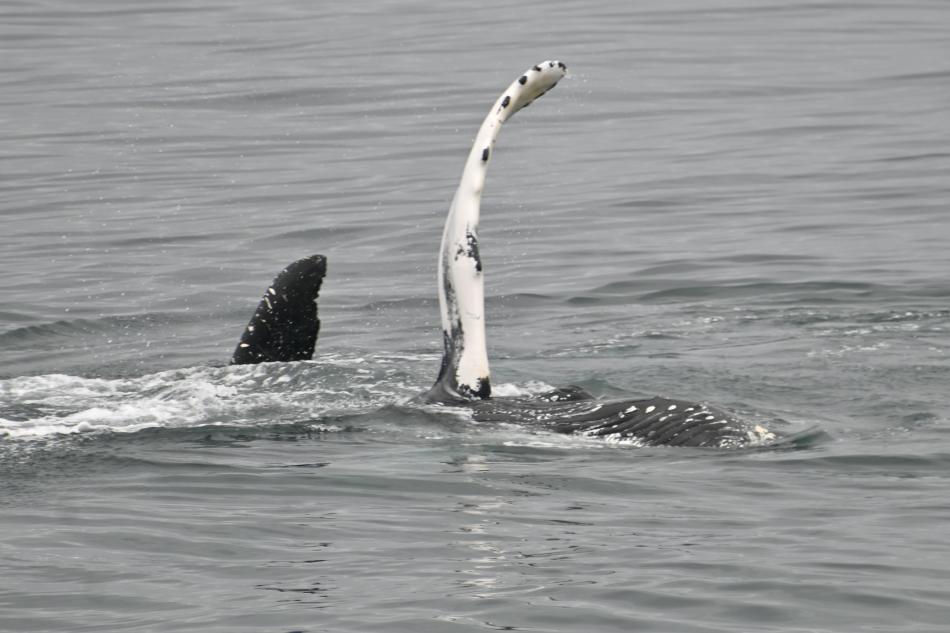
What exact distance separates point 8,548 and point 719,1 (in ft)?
102

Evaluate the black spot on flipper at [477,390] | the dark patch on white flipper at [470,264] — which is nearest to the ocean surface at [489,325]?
the black spot on flipper at [477,390]

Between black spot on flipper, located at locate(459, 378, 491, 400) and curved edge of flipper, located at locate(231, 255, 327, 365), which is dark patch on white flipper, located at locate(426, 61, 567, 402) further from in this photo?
curved edge of flipper, located at locate(231, 255, 327, 365)

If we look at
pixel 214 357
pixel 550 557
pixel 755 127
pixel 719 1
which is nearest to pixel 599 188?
pixel 755 127

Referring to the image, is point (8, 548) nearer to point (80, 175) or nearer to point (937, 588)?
point (937, 588)

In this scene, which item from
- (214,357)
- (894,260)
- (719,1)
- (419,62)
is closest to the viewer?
(214,357)

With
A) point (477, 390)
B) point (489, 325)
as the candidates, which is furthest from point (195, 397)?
point (489, 325)

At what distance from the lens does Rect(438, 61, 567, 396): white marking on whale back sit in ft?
32.0

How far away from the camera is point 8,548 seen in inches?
310

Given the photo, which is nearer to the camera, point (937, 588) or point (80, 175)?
point (937, 588)

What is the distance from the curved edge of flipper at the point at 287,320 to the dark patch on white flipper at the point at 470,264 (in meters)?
1.11

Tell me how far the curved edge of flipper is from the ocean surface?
154mm

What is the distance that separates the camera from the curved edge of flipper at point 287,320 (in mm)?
10688

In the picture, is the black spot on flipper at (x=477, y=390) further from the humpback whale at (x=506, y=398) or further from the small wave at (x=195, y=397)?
the small wave at (x=195, y=397)

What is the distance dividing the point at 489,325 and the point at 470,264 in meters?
Answer: 4.98
